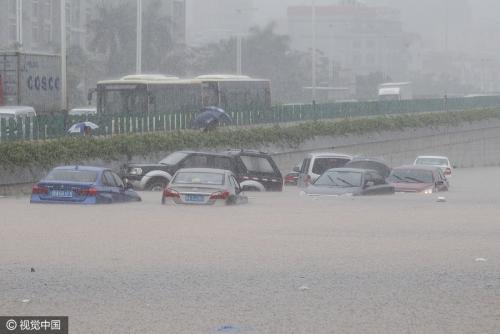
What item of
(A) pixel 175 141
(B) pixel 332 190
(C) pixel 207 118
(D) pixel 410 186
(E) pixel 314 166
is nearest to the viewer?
(B) pixel 332 190

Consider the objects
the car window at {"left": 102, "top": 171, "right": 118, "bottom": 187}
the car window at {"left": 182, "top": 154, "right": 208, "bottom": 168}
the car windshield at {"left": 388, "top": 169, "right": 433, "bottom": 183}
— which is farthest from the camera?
Answer: the car windshield at {"left": 388, "top": 169, "right": 433, "bottom": 183}

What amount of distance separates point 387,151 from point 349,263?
5044cm

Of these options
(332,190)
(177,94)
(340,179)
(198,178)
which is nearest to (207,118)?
(177,94)

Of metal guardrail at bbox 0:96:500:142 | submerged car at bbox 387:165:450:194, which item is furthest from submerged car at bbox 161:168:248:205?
submerged car at bbox 387:165:450:194

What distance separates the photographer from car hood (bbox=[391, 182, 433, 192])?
39969 mm

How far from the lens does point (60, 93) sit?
5278 cm

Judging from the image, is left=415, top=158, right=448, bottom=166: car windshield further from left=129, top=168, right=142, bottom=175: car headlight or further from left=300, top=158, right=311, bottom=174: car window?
left=129, top=168, right=142, bottom=175: car headlight

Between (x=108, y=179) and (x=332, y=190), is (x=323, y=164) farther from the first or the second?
(x=108, y=179)

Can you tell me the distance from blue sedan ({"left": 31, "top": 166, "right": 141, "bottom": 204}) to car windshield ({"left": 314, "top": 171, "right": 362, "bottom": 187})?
7.52m

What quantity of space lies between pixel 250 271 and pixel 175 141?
30477 mm

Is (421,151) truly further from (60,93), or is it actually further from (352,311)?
(352,311)

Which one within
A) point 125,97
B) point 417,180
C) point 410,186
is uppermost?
point 125,97

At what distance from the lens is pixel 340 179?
3609 centimetres

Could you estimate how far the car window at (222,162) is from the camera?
1518 inches
